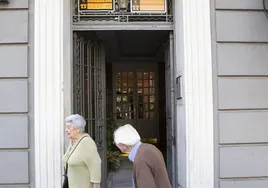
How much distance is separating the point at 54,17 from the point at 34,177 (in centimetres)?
215

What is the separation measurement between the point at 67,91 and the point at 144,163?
1.99 meters

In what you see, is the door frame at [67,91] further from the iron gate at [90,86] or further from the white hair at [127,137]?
the white hair at [127,137]

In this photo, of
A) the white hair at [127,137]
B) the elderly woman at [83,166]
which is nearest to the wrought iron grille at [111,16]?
the elderly woman at [83,166]

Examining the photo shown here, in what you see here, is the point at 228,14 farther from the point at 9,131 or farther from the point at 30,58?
the point at 9,131

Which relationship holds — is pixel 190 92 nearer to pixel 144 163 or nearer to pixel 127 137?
pixel 127 137

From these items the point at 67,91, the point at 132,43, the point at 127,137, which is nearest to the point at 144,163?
the point at 127,137

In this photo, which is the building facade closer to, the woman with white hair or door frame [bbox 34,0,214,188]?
door frame [bbox 34,0,214,188]

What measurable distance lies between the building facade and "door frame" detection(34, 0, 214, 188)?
13mm

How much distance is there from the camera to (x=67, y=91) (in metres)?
4.33

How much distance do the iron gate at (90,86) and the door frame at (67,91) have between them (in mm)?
311

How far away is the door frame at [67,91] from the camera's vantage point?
162 inches

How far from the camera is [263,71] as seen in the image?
4336mm

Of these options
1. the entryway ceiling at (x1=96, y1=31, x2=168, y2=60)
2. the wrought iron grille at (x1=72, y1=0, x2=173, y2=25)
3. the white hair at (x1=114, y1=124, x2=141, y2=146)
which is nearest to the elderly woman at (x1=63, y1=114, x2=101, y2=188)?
the white hair at (x1=114, y1=124, x2=141, y2=146)

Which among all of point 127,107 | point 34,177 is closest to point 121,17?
point 34,177
